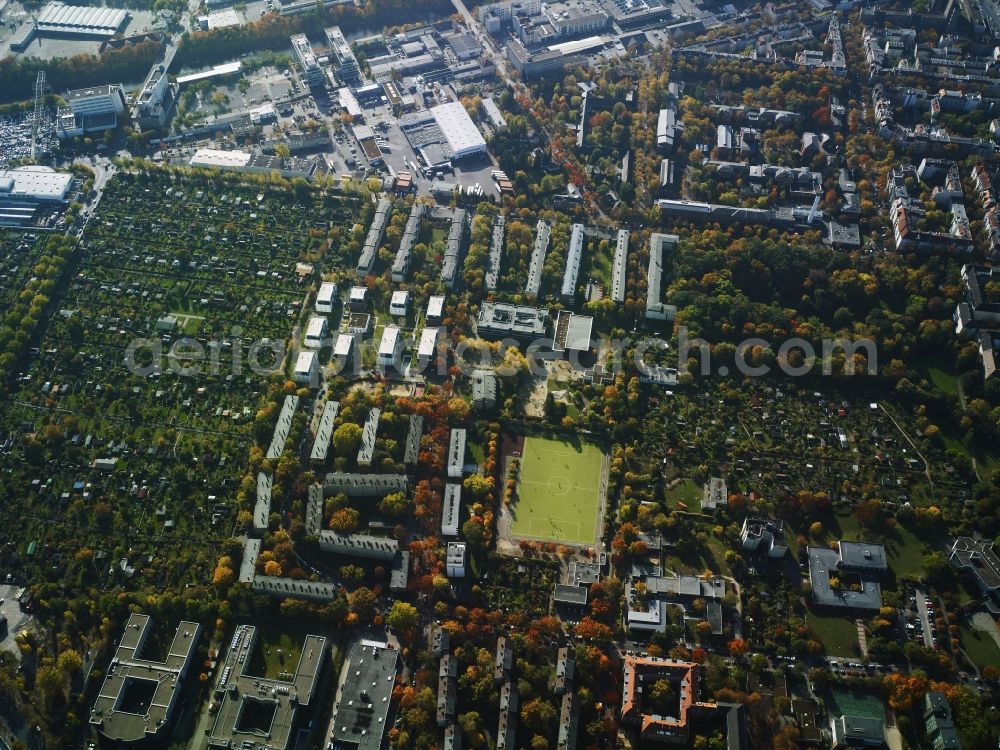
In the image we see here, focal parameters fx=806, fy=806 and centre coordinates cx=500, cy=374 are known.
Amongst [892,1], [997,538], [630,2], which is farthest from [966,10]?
[997,538]

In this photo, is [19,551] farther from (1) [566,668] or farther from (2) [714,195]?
(2) [714,195]

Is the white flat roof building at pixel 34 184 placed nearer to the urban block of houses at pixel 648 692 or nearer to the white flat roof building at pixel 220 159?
the white flat roof building at pixel 220 159

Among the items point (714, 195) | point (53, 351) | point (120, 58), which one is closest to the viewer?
point (53, 351)

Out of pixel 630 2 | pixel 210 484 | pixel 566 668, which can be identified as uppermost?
pixel 630 2

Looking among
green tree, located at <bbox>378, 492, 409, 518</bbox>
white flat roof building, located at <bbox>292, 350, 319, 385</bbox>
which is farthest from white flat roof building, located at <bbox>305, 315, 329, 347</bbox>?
green tree, located at <bbox>378, 492, 409, 518</bbox>

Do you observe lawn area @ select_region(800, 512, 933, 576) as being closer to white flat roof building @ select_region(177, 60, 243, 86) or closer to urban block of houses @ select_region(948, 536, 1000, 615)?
urban block of houses @ select_region(948, 536, 1000, 615)
